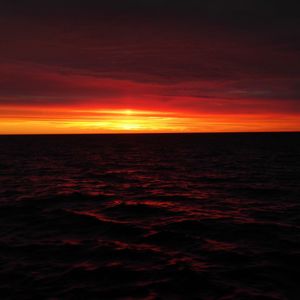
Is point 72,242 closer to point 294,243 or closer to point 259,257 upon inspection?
point 259,257

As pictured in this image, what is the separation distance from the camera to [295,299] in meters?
10.4

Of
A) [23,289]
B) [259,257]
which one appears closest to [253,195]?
[259,257]

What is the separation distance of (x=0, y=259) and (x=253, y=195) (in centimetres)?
1995

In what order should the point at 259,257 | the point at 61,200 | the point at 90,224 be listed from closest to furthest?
the point at 259,257 < the point at 90,224 < the point at 61,200

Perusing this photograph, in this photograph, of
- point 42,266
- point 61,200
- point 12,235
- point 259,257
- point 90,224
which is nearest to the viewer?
point 42,266

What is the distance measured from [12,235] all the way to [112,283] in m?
7.48

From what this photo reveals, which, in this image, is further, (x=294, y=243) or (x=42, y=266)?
(x=294, y=243)

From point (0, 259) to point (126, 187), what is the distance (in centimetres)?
1981

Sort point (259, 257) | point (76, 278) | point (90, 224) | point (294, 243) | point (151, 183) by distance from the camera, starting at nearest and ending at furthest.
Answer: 1. point (76, 278)
2. point (259, 257)
3. point (294, 243)
4. point (90, 224)
5. point (151, 183)

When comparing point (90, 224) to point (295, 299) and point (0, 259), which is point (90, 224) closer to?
point (0, 259)

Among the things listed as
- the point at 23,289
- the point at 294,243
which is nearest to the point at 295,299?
the point at 294,243

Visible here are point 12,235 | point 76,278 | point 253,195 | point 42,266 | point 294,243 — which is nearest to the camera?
point 76,278

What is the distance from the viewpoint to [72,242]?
51.2 ft

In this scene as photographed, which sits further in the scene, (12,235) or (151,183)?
(151,183)
